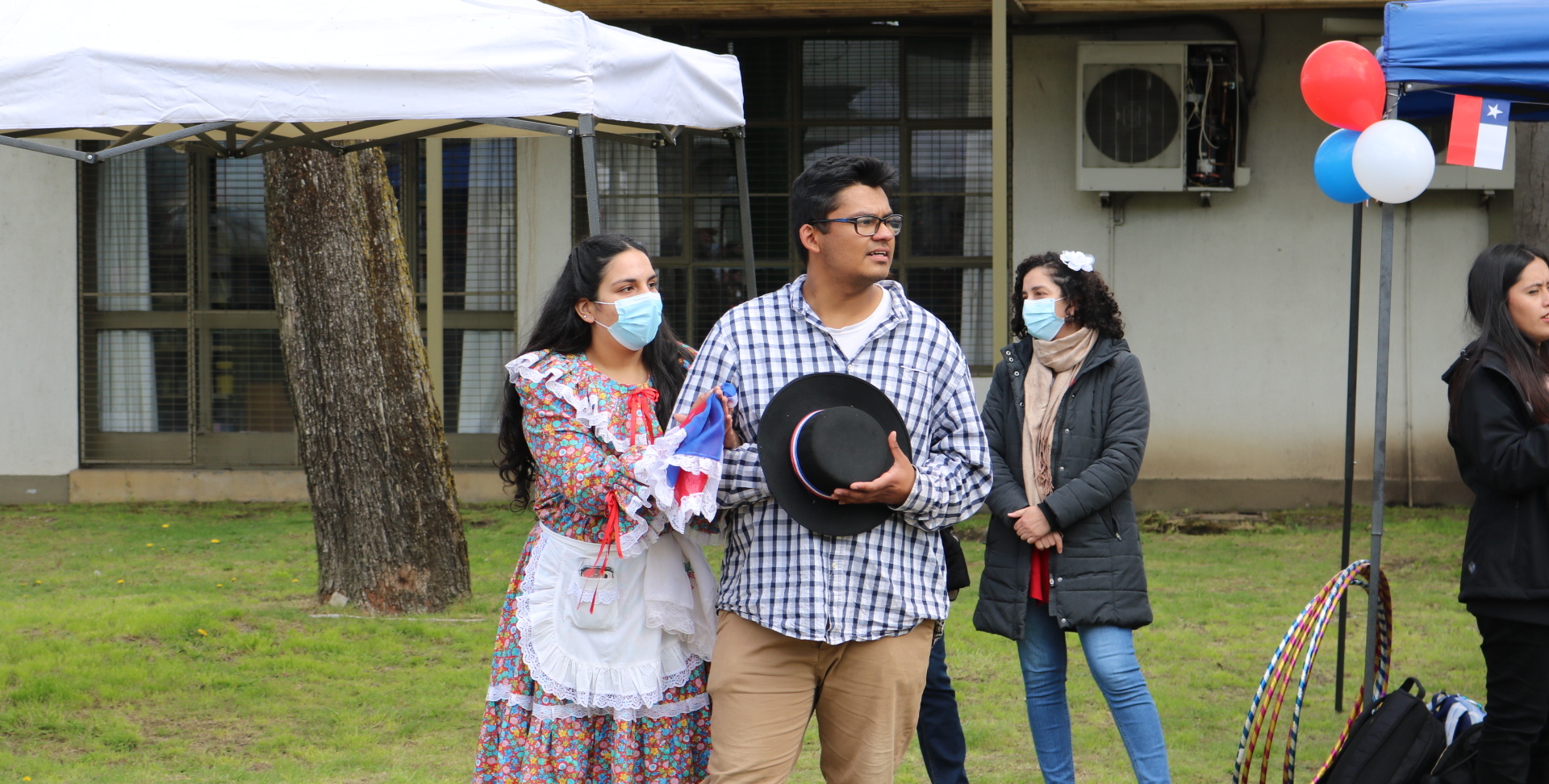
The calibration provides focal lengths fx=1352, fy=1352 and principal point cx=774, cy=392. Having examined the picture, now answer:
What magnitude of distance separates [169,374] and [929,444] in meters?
8.70

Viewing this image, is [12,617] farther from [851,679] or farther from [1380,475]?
[1380,475]

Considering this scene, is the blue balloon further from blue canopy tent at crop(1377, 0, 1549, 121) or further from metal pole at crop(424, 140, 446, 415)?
metal pole at crop(424, 140, 446, 415)

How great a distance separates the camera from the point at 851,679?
279cm

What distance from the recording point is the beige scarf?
3.68 m

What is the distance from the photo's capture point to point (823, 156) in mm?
9539

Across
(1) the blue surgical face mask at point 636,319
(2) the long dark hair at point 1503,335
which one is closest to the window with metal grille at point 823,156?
(2) the long dark hair at point 1503,335

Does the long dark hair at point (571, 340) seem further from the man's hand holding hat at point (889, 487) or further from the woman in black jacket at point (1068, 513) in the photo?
the woman in black jacket at point (1068, 513)

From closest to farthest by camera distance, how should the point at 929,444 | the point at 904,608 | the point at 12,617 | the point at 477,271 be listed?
the point at 904,608, the point at 929,444, the point at 12,617, the point at 477,271

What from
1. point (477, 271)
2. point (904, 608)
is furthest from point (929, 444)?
point (477, 271)

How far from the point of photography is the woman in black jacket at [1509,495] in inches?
130

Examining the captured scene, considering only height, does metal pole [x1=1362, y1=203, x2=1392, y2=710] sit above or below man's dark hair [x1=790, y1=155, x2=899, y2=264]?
below

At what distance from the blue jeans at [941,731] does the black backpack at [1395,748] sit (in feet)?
3.23

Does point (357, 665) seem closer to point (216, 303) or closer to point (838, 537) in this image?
point (838, 537)

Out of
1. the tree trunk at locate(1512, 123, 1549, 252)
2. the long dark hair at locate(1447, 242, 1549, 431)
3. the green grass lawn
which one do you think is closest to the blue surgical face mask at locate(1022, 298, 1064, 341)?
the long dark hair at locate(1447, 242, 1549, 431)
